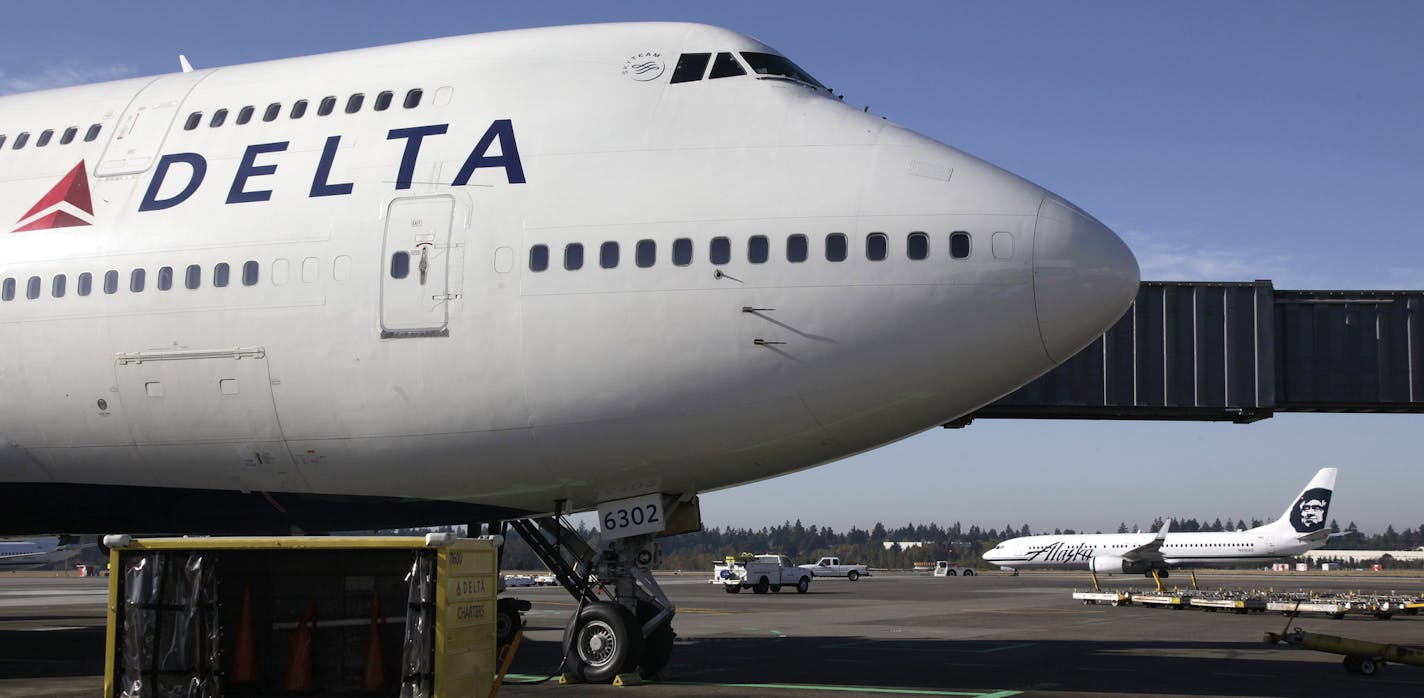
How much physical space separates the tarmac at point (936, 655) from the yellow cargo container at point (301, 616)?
2817 mm

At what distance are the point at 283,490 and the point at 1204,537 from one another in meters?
74.1

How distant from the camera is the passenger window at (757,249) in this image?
41.1ft

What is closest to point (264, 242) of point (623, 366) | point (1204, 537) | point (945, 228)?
point (623, 366)

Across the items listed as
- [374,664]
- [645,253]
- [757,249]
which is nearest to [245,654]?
[374,664]

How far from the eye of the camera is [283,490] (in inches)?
562

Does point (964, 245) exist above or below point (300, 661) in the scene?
above

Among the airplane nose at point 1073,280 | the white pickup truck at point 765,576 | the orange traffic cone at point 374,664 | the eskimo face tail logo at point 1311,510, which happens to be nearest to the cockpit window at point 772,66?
the airplane nose at point 1073,280

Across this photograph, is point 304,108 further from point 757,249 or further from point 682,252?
point 757,249

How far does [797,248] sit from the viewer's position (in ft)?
41.0

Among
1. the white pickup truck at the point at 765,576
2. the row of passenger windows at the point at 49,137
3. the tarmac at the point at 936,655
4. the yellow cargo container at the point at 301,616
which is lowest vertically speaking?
the white pickup truck at the point at 765,576

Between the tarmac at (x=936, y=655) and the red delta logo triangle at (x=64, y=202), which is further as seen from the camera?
the red delta logo triangle at (x=64, y=202)

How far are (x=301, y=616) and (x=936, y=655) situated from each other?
11574 millimetres

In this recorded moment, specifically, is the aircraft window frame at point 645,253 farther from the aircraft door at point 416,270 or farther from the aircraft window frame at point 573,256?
the aircraft door at point 416,270

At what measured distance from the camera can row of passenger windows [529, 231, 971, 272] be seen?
12.4 m
